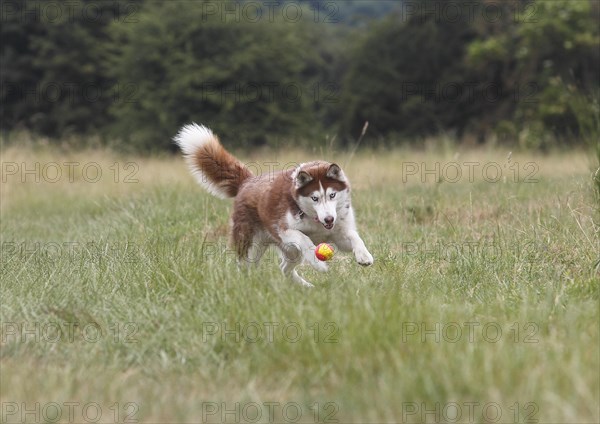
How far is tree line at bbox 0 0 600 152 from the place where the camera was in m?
24.7

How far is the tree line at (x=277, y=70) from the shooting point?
2467 cm

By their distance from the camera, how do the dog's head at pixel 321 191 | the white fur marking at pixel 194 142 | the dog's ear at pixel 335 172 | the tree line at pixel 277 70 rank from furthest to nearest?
the tree line at pixel 277 70, the white fur marking at pixel 194 142, the dog's ear at pixel 335 172, the dog's head at pixel 321 191

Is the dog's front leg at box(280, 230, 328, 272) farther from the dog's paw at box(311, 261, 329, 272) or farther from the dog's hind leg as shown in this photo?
the dog's hind leg

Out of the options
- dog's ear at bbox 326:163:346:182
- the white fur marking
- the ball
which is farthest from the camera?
the white fur marking

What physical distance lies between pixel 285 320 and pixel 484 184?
27.4 feet

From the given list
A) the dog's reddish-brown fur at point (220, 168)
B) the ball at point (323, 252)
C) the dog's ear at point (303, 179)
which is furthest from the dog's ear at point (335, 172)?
the dog's reddish-brown fur at point (220, 168)

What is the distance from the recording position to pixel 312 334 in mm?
3906

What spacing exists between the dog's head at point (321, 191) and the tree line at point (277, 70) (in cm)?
1421

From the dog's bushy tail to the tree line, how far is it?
542 inches

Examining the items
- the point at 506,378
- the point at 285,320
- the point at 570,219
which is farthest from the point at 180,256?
the point at 570,219

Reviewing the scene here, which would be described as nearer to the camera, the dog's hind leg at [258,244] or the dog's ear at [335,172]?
the dog's ear at [335,172]

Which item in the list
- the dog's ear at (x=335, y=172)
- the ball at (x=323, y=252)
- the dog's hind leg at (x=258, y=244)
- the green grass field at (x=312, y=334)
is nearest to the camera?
the green grass field at (x=312, y=334)

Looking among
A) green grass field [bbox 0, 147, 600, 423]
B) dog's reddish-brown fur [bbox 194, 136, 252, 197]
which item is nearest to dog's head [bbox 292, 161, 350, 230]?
green grass field [bbox 0, 147, 600, 423]

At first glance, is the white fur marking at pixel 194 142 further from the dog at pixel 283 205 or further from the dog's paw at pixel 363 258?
the dog's paw at pixel 363 258
